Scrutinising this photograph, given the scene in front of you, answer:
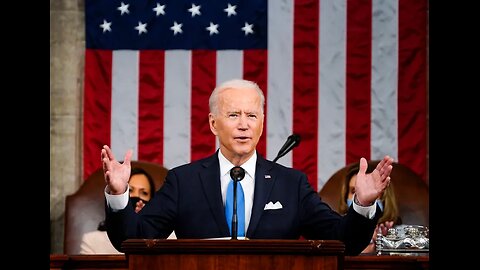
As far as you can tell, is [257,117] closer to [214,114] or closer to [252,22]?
[214,114]

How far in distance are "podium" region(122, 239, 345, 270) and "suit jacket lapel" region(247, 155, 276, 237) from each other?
30.7 inches

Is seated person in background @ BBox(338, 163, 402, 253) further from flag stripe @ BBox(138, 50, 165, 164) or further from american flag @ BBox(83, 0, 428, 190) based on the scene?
flag stripe @ BBox(138, 50, 165, 164)

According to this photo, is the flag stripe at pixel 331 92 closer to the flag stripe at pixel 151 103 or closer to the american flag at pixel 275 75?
the american flag at pixel 275 75

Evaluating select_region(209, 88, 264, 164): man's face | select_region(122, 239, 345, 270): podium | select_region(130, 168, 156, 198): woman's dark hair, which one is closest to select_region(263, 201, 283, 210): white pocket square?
select_region(209, 88, 264, 164): man's face

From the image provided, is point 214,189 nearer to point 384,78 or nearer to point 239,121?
point 239,121

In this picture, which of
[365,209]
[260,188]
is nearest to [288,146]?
[260,188]

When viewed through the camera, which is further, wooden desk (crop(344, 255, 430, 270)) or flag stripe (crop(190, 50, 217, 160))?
flag stripe (crop(190, 50, 217, 160))

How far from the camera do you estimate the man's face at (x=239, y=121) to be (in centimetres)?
418

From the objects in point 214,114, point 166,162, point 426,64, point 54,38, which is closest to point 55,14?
point 54,38

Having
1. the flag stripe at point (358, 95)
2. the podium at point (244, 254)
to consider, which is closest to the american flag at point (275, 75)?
the flag stripe at point (358, 95)

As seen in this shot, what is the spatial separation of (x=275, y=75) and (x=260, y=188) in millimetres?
3310

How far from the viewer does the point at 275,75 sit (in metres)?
7.42

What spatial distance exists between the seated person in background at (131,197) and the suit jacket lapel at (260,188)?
2236 millimetres

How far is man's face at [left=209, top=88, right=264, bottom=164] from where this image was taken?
4.18 m
